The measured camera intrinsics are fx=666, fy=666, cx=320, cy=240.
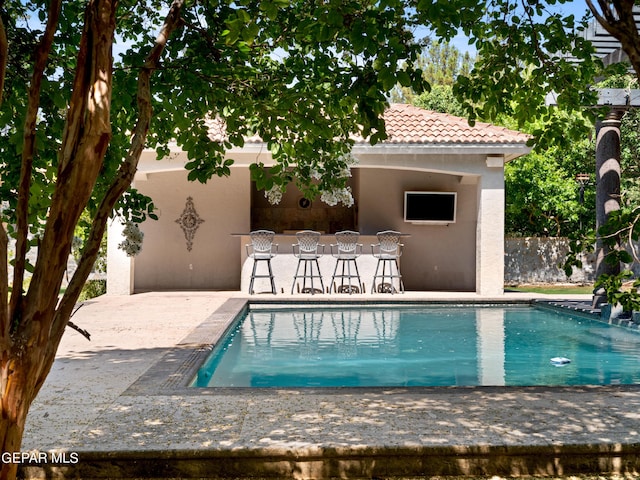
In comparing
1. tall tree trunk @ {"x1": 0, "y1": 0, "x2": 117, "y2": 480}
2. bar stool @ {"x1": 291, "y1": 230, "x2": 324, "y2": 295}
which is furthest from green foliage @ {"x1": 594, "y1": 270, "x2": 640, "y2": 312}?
bar stool @ {"x1": 291, "y1": 230, "x2": 324, "y2": 295}

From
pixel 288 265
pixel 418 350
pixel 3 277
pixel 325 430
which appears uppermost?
pixel 3 277

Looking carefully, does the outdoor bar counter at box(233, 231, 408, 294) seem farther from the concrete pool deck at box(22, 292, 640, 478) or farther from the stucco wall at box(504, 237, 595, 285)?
the concrete pool deck at box(22, 292, 640, 478)

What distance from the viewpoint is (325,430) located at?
327cm

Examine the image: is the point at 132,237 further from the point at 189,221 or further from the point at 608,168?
the point at 189,221

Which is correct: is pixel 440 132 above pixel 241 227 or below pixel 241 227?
above

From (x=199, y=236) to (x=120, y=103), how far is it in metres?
12.0

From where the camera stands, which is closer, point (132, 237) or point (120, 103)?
point (120, 103)

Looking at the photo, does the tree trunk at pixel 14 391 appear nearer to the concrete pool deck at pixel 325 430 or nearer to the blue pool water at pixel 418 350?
the concrete pool deck at pixel 325 430

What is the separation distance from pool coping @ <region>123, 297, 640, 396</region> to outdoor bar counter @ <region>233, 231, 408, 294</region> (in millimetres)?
1887

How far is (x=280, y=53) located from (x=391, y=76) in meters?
2.47

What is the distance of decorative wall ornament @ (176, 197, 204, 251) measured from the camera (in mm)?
15141

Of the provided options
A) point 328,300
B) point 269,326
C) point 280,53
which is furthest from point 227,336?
point 280,53

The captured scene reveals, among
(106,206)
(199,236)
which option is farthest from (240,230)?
(106,206)

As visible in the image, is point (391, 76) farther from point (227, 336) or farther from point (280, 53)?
point (227, 336)
